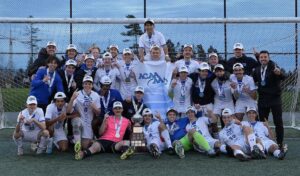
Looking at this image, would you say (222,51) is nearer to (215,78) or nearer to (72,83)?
(215,78)

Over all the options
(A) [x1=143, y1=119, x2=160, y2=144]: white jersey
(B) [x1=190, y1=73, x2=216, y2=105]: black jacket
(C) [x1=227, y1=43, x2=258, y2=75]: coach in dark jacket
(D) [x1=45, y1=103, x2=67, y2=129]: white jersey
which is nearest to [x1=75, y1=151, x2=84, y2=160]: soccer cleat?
(D) [x1=45, y1=103, x2=67, y2=129]: white jersey

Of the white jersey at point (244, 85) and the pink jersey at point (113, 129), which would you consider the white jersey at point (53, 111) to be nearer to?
the pink jersey at point (113, 129)

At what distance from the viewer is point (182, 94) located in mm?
8742

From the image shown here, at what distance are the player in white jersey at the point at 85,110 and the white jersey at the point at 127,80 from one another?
853 mm

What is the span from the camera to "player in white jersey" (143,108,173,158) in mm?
8016

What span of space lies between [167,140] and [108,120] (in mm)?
1120

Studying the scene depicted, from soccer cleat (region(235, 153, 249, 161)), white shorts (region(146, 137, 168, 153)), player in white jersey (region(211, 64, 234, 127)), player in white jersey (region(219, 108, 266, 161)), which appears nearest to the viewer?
soccer cleat (region(235, 153, 249, 161))

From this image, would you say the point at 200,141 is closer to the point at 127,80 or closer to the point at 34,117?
the point at 127,80

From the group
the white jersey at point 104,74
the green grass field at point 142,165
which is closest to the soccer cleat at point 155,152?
the green grass field at point 142,165

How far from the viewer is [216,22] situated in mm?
10516

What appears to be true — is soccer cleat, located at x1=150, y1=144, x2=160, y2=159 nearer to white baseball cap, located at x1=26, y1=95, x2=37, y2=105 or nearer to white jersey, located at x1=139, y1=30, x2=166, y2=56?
white baseball cap, located at x1=26, y1=95, x2=37, y2=105

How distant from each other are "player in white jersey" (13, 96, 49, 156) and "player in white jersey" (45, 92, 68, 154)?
0.23 metres

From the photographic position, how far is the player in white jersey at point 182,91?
8.74 m

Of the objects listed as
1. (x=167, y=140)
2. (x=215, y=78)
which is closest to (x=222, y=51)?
(x=215, y=78)
